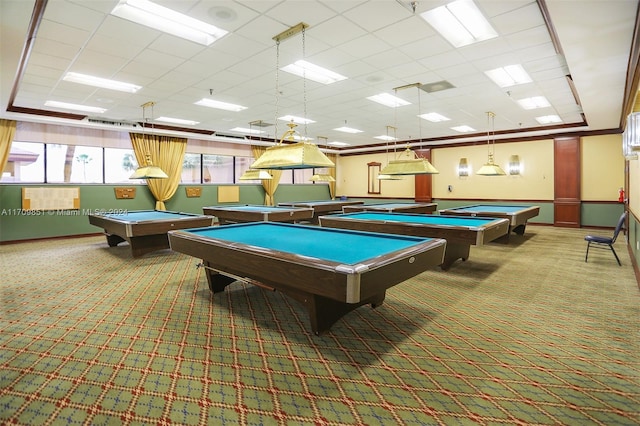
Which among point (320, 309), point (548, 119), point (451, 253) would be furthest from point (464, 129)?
point (320, 309)

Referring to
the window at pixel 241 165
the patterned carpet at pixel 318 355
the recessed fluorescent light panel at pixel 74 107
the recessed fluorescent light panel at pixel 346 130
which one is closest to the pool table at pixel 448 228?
the patterned carpet at pixel 318 355

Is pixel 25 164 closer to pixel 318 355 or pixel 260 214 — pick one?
pixel 260 214

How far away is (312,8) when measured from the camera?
3078 mm

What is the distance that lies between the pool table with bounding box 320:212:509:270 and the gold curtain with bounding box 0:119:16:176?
6698 mm

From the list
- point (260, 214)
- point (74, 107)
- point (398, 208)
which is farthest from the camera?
point (398, 208)

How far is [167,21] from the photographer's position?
11.1ft

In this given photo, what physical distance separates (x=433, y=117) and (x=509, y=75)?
2909mm

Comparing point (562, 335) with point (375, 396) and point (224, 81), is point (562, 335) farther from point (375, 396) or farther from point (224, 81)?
point (224, 81)

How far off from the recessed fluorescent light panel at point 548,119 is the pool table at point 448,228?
4.63 m

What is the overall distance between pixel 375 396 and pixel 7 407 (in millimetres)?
1970

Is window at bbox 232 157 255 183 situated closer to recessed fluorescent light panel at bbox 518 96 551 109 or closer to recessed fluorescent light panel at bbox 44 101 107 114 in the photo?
recessed fluorescent light panel at bbox 44 101 107 114

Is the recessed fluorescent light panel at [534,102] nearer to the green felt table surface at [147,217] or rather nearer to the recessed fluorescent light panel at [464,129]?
the recessed fluorescent light panel at [464,129]

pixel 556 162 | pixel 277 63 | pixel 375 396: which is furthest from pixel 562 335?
pixel 556 162

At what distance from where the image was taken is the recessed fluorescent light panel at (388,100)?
6.07 metres
